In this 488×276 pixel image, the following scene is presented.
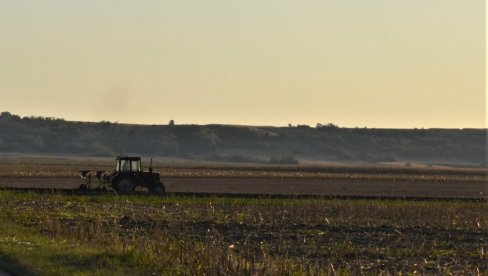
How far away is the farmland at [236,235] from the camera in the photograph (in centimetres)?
2384

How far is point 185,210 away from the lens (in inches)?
1688

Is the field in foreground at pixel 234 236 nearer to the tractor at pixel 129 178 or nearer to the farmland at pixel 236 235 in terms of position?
the farmland at pixel 236 235

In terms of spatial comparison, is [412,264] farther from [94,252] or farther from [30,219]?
[30,219]

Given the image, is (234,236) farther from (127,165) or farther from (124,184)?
(127,165)

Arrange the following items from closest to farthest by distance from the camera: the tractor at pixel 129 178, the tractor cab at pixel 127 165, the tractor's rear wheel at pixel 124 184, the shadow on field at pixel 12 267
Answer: the shadow on field at pixel 12 267 → the tractor's rear wheel at pixel 124 184 → the tractor at pixel 129 178 → the tractor cab at pixel 127 165

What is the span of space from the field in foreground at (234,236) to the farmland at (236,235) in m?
0.04

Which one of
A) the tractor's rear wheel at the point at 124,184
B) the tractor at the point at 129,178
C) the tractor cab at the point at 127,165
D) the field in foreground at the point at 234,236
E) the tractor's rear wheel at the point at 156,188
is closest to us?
the field in foreground at the point at 234,236

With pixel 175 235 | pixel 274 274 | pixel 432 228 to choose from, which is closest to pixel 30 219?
pixel 175 235

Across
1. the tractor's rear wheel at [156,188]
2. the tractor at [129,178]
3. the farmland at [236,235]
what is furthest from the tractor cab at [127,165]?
the farmland at [236,235]

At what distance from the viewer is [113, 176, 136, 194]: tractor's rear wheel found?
54.1m

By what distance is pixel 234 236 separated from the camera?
32500mm

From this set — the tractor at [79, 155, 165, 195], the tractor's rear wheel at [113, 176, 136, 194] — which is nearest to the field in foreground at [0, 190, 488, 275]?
the tractor's rear wheel at [113, 176, 136, 194]

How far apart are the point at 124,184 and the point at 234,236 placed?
22270 millimetres

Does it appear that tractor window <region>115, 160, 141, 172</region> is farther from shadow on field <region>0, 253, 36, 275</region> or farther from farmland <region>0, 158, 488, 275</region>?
shadow on field <region>0, 253, 36, 275</region>
